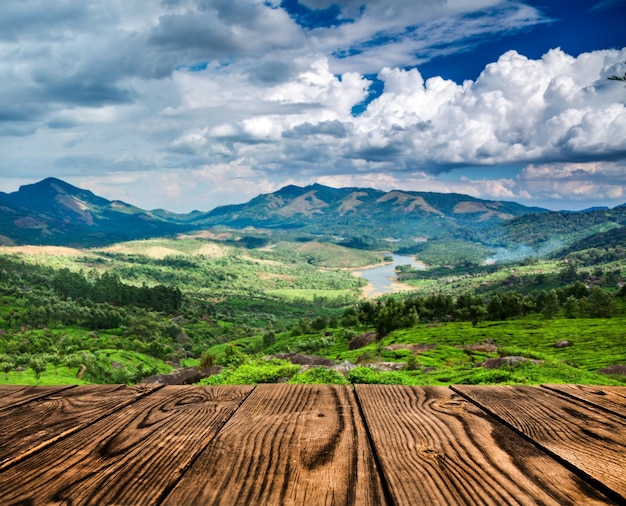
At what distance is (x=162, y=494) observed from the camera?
1780 mm

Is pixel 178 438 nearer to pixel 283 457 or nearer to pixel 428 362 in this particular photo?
pixel 283 457

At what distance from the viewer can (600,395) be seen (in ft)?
10.8

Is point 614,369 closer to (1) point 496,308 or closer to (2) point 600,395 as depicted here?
(2) point 600,395

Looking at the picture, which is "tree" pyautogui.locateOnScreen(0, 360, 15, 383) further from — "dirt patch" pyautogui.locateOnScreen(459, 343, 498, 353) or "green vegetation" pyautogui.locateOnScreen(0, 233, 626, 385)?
"dirt patch" pyautogui.locateOnScreen(459, 343, 498, 353)

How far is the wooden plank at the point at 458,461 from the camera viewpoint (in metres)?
1.75

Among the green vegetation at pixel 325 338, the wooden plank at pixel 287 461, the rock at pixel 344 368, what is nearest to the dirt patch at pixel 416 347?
the green vegetation at pixel 325 338

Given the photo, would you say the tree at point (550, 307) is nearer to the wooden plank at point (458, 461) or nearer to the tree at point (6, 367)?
the wooden plank at point (458, 461)

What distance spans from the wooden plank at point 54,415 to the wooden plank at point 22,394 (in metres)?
0.07

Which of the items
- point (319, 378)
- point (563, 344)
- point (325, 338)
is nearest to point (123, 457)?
point (319, 378)

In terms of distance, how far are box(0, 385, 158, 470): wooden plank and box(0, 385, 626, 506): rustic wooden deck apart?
1 cm

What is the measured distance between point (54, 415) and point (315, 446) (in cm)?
196

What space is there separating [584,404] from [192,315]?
19535 cm

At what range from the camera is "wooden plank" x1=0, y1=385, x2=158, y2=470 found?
2371mm

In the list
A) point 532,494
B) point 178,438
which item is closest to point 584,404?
point 532,494
